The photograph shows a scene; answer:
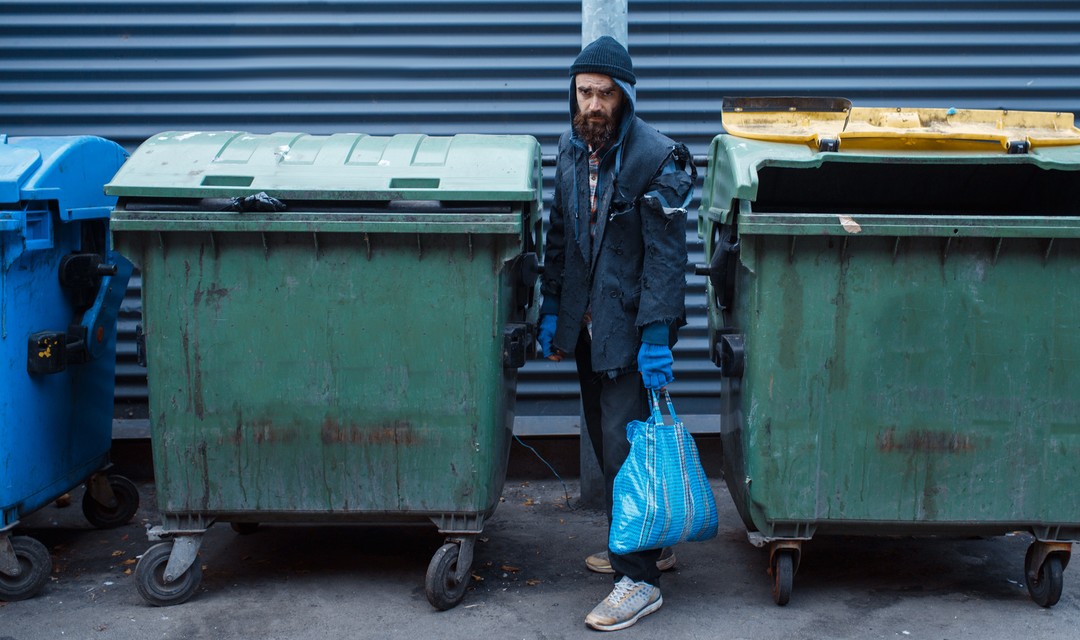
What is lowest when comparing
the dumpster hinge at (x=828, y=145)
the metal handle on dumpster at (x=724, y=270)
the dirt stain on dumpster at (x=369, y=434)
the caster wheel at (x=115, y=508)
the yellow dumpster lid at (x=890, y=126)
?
the caster wheel at (x=115, y=508)

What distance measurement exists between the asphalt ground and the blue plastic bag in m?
0.32

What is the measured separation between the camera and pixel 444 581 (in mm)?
3840

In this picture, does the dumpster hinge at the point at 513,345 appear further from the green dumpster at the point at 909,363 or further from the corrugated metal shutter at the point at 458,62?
the corrugated metal shutter at the point at 458,62

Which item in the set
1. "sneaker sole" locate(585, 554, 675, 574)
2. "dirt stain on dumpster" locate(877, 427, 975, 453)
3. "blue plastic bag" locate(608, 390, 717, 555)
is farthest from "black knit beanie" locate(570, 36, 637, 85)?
"sneaker sole" locate(585, 554, 675, 574)

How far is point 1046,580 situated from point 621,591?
1.50 meters

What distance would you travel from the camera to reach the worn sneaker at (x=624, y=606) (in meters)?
3.71

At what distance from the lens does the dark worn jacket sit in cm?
376

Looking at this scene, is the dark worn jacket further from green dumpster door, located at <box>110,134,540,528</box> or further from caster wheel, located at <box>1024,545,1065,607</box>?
caster wheel, located at <box>1024,545,1065,607</box>

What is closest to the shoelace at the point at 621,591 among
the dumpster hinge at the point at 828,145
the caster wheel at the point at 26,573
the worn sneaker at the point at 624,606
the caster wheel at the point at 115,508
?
the worn sneaker at the point at 624,606

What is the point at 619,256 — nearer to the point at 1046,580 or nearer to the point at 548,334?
the point at 548,334

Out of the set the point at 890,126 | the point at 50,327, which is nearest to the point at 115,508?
the point at 50,327

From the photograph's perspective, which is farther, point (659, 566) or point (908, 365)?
point (659, 566)

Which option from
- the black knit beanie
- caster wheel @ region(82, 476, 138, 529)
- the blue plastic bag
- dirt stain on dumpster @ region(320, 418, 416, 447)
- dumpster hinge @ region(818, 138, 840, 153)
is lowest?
caster wheel @ region(82, 476, 138, 529)

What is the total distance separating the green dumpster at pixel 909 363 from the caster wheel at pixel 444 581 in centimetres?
107
